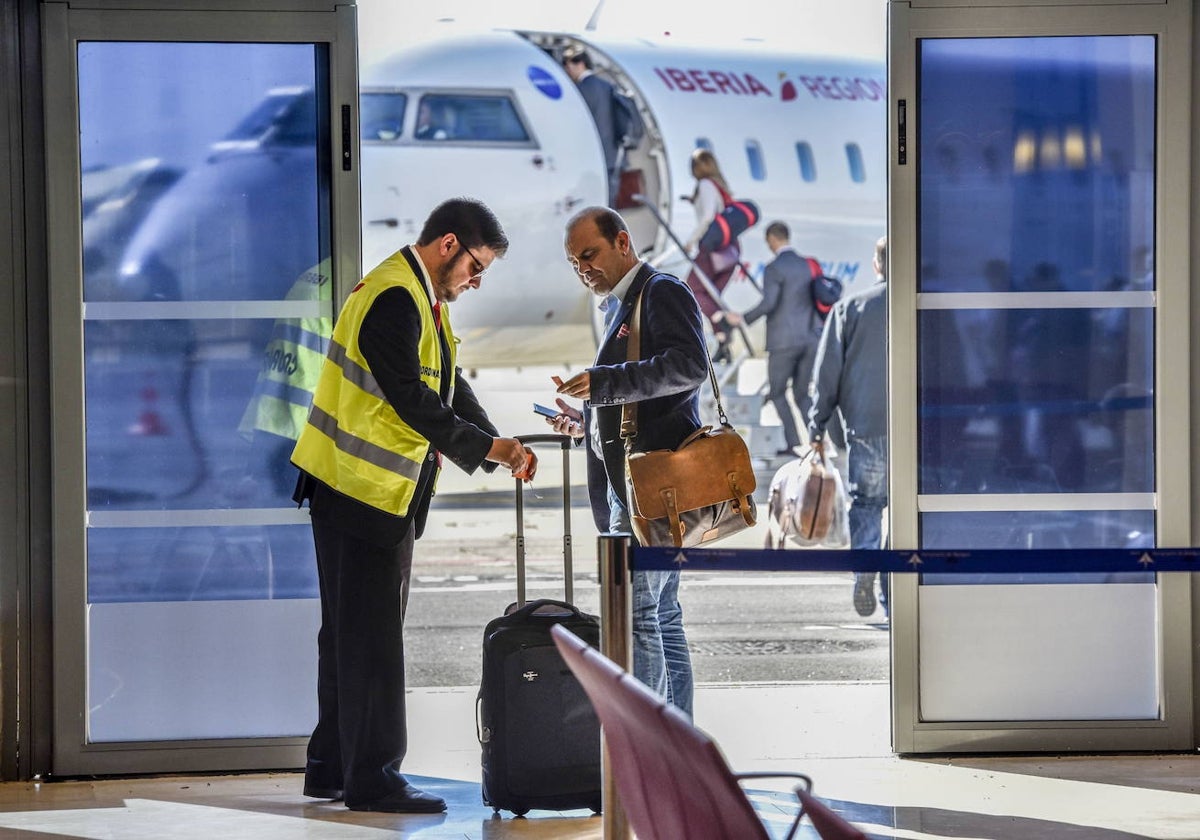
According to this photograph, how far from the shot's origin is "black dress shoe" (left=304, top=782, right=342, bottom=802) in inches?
160

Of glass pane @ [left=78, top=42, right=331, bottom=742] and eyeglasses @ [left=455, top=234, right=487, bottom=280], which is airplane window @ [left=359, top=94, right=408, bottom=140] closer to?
glass pane @ [left=78, top=42, right=331, bottom=742]

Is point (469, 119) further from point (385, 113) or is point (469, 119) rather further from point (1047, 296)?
point (1047, 296)

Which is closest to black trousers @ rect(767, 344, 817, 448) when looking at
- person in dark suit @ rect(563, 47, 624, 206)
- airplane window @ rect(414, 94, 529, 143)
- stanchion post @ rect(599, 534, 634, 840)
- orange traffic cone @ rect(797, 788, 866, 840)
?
person in dark suit @ rect(563, 47, 624, 206)

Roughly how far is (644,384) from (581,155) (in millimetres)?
11606

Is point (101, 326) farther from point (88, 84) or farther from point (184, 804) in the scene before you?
point (184, 804)

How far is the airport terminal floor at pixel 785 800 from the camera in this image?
3.70 m

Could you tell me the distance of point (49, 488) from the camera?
4.43 metres

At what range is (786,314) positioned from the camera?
36.0 feet

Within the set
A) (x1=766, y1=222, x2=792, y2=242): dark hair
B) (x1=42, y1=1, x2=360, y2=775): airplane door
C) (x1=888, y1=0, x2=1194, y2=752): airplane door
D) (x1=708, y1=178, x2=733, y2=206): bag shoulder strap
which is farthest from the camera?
(x1=708, y1=178, x2=733, y2=206): bag shoulder strap

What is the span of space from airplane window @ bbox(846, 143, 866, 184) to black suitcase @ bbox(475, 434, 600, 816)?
1399 cm

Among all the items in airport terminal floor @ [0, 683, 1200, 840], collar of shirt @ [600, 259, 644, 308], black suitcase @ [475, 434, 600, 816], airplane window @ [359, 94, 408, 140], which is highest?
airplane window @ [359, 94, 408, 140]

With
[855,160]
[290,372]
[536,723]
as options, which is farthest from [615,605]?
[855,160]

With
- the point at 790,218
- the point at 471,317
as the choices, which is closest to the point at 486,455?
the point at 471,317

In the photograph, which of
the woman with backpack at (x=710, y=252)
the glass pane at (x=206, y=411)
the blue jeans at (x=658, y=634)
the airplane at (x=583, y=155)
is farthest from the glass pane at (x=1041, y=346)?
the airplane at (x=583, y=155)
